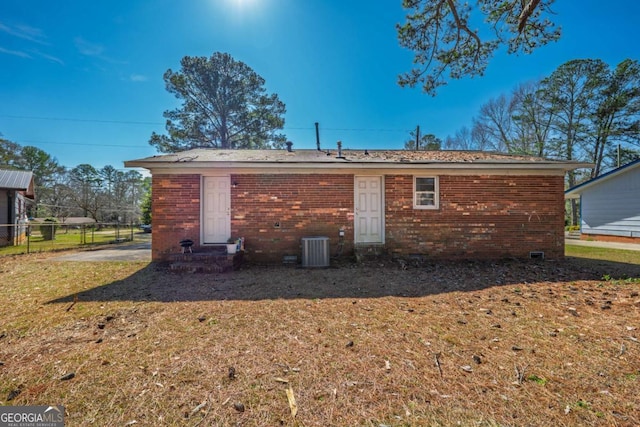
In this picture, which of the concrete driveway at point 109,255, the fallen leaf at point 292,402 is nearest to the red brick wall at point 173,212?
the concrete driveway at point 109,255

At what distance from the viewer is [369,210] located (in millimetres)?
7516

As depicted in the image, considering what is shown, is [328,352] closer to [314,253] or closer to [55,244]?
[314,253]

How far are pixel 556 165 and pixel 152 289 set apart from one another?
10.7 meters

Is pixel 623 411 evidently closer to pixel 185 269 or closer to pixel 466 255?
pixel 466 255

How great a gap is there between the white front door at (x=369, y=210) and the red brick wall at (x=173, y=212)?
460 centimetres

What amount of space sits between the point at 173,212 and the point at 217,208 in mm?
1168

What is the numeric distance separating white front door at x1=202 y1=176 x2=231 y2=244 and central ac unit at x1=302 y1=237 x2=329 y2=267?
2.30 m

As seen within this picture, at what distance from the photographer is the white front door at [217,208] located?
724cm

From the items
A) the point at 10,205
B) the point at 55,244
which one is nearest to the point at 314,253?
the point at 55,244

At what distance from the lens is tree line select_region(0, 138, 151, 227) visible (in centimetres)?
2680

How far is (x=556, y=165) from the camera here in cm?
719

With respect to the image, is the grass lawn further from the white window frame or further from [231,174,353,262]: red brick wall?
the white window frame

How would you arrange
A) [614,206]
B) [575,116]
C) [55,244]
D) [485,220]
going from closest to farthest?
1. [485,220]
2. [55,244]
3. [614,206]
4. [575,116]

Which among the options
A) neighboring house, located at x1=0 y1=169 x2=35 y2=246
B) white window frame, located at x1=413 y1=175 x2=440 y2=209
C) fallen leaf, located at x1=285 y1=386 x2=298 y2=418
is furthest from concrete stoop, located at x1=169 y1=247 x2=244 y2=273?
neighboring house, located at x1=0 y1=169 x2=35 y2=246
